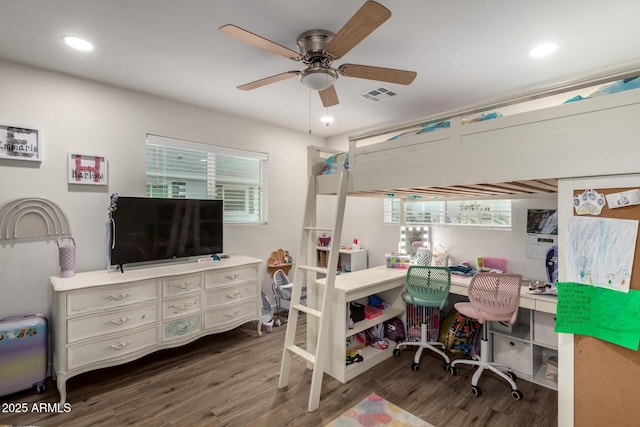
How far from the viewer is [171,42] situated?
7.00 feet

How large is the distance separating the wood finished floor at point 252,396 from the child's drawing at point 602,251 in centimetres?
135

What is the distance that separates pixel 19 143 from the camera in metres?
2.41

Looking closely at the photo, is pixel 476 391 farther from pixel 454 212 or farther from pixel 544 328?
pixel 454 212

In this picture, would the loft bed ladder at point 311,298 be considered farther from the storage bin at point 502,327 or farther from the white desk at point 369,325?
the storage bin at point 502,327

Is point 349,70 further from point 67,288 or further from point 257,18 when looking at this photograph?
point 67,288

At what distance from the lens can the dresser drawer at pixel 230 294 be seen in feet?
9.85

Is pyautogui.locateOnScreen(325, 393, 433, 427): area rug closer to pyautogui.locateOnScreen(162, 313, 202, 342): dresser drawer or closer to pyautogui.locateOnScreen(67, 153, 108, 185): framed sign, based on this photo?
pyautogui.locateOnScreen(162, 313, 202, 342): dresser drawer

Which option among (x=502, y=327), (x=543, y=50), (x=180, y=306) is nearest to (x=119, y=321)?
(x=180, y=306)

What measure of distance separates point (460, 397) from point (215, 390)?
1887 mm

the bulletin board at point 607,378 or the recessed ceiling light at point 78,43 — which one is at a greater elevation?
the recessed ceiling light at point 78,43

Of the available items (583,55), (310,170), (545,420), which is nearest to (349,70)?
(310,170)

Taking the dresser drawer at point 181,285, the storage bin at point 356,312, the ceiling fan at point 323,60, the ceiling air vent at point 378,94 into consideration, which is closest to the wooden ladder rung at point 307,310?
the storage bin at point 356,312

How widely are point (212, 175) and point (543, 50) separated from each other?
→ 331cm

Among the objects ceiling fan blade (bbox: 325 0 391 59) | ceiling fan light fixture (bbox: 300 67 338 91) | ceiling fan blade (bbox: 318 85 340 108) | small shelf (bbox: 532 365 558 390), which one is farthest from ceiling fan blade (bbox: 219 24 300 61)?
small shelf (bbox: 532 365 558 390)
